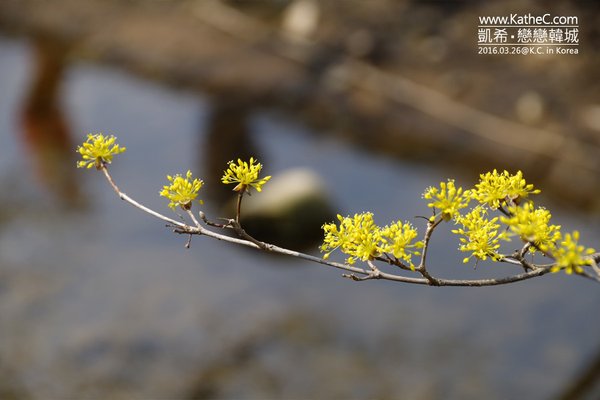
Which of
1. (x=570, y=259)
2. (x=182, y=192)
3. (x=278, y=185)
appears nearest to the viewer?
(x=570, y=259)

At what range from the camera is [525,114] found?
34.8ft

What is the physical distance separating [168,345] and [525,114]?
6118 millimetres

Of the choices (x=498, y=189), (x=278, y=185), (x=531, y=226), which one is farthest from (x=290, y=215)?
(x=531, y=226)

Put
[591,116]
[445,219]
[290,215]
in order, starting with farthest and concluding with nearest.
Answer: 1. [591,116]
2. [290,215]
3. [445,219]

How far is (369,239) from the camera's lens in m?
2.20

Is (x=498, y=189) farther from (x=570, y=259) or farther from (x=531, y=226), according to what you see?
(x=570, y=259)

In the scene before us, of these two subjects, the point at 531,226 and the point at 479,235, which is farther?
the point at 479,235

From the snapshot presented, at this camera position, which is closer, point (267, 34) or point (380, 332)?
point (380, 332)

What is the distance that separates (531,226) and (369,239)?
466mm

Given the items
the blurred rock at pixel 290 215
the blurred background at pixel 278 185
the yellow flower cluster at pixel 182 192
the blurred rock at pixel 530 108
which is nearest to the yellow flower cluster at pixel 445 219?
the yellow flower cluster at pixel 182 192

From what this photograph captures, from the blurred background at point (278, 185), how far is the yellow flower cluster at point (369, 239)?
503cm

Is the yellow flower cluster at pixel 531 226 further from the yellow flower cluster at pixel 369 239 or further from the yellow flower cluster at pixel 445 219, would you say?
the yellow flower cluster at pixel 369 239

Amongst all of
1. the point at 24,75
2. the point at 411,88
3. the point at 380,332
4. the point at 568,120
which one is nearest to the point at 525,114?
the point at 568,120

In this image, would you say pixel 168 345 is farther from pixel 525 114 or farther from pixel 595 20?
pixel 595 20
